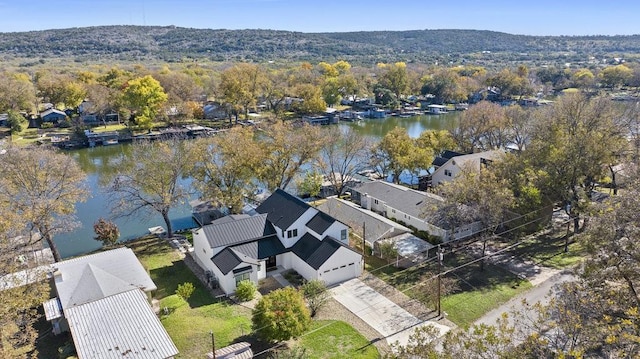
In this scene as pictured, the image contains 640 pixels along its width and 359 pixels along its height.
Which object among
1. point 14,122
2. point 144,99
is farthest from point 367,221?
point 14,122

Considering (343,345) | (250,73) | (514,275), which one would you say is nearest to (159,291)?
(343,345)

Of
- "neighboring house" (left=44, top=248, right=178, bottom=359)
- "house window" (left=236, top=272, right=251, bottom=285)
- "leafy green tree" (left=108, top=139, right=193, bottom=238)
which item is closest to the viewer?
"neighboring house" (left=44, top=248, right=178, bottom=359)

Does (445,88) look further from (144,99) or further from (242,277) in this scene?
(242,277)

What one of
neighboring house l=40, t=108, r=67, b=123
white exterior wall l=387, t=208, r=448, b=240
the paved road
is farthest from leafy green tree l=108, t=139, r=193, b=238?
neighboring house l=40, t=108, r=67, b=123

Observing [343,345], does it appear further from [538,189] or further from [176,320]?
[538,189]

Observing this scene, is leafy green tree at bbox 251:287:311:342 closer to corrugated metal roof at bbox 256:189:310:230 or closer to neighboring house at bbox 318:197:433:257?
corrugated metal roof at bbox 256:189:310:230
